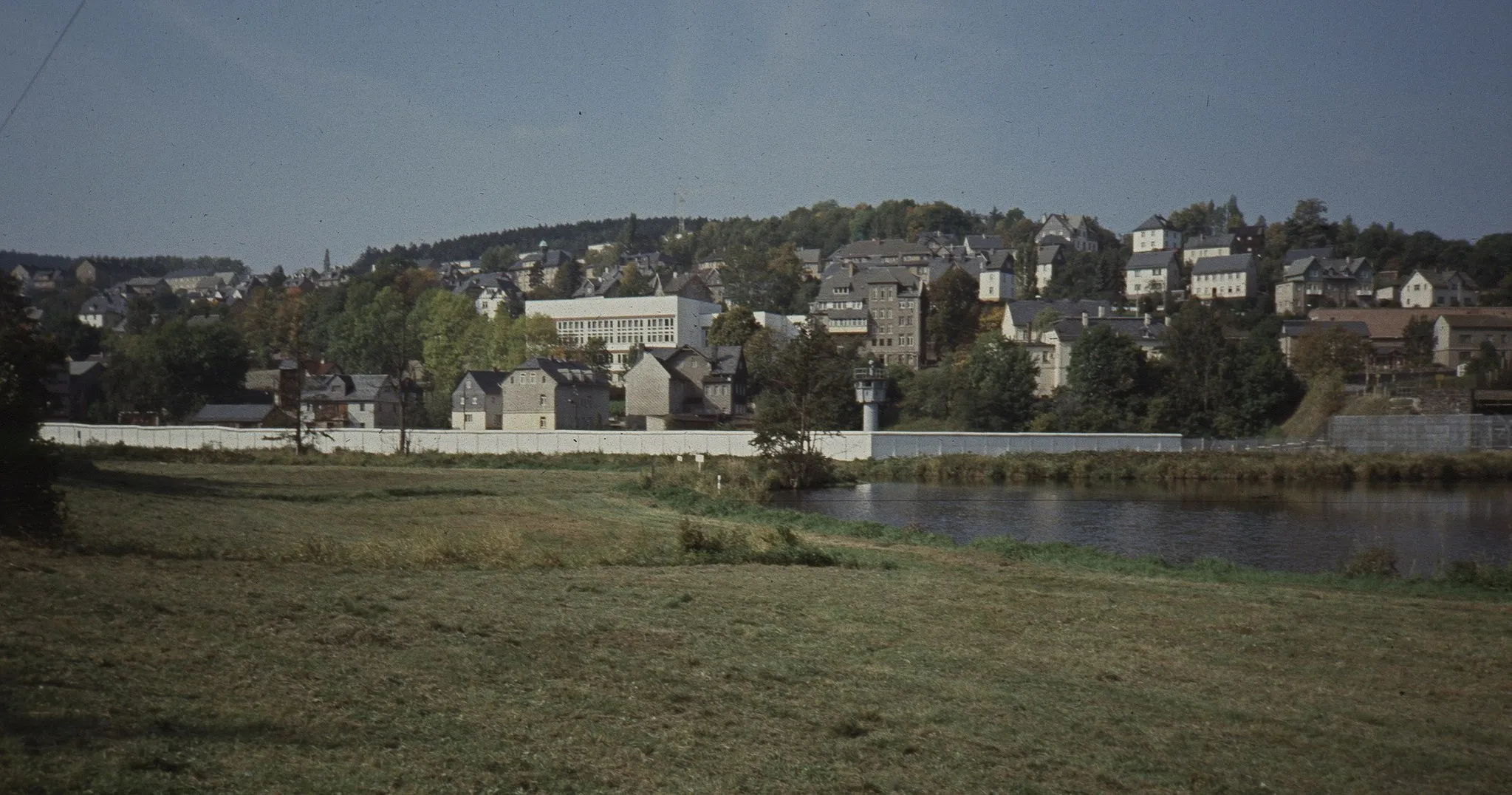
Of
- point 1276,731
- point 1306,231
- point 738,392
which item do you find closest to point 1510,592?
→ point 1276,731

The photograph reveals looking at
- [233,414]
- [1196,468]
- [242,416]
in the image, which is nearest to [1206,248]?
[1196,468]

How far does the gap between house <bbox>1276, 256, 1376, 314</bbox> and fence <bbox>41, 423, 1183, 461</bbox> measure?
6022cm

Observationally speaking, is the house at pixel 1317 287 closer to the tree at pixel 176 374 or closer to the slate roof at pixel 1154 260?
the slate roof at pixel 1154 260

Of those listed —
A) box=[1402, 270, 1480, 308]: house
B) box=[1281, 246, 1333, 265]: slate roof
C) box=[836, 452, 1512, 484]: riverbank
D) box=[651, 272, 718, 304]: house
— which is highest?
box=[1281, 246, 1333, 265]: slate roof

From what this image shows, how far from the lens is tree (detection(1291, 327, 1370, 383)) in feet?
282

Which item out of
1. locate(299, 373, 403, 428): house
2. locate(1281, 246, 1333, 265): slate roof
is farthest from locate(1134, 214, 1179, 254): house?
locate(299, 373, 403, 428): house

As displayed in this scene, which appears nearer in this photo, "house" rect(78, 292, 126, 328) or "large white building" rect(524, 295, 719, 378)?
"large white building" rect(524, 295, 719, 378)

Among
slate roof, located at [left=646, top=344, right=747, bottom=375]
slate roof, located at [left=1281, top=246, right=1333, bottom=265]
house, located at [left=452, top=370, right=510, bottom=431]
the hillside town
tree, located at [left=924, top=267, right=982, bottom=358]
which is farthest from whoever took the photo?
slate roof, located at [left=1281, top=246, right=1333, bottom=265]

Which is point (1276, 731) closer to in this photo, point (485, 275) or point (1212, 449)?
point (1212, 449)

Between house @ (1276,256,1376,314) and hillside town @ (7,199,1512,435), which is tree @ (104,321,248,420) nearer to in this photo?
hillside town @ (7,199,1512,435)

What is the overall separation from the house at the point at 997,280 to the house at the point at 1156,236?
3000 centimetres

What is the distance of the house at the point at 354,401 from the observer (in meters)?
97.1

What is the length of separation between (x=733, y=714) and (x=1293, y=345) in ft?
306

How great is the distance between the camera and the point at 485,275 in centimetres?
19025
